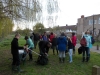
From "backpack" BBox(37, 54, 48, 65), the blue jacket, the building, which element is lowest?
"backpack" BBox(37, 54, 48, 65)

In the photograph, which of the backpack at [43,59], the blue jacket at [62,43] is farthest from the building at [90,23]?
the backpack at [43,59]

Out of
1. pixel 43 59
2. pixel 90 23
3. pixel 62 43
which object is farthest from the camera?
pixel 90 23

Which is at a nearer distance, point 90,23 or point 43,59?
point 43,59

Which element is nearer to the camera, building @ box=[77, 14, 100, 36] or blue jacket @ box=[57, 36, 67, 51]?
blue jacket @ box=[57, 36, 67, 51]

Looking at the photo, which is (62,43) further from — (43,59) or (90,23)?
(90,23)

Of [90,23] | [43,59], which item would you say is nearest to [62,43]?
[43,59]

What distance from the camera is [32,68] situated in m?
7.58

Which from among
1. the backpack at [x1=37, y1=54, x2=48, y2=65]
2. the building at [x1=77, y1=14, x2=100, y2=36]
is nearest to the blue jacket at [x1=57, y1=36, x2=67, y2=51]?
the backpack at [x1=37, y1=54, x2=48, y2=65]

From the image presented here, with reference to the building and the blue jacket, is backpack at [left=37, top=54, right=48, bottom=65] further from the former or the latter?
the building

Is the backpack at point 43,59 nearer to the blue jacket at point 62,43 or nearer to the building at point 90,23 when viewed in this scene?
the blue jacket at point 62,43

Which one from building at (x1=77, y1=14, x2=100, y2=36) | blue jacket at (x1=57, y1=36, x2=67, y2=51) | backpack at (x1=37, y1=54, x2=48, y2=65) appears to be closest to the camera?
backpack at (x1=37, y1=54, x2=48, y2=65)

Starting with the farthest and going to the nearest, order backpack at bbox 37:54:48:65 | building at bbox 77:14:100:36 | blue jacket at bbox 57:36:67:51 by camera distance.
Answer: building at bbox 77:14:100:36
blue jacket at bbox 57:36:67:51
backpack at bbox 37:54:48:65

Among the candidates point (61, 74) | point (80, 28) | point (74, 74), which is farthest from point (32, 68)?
point (80, 28)

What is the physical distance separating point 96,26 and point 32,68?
1521 inches
